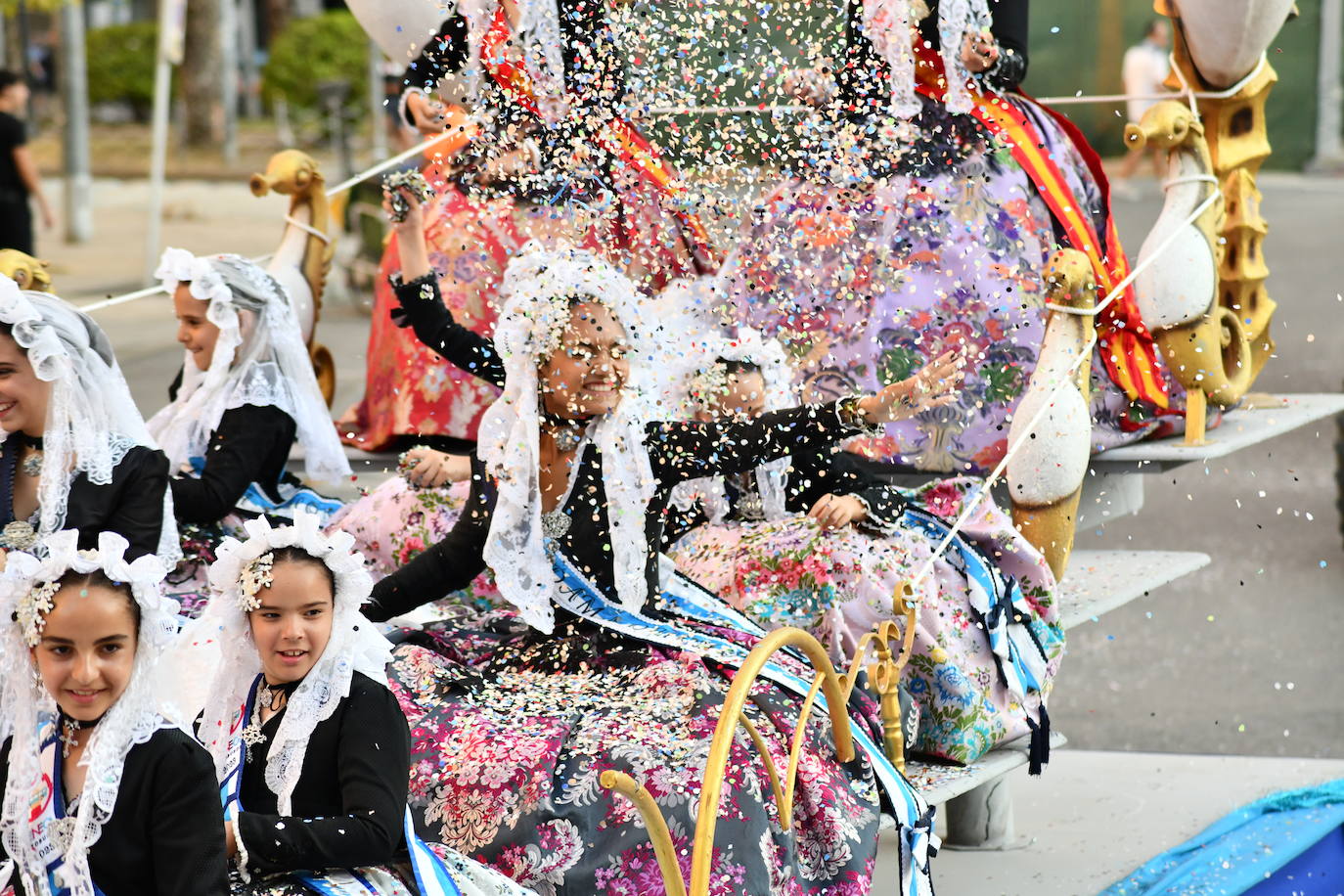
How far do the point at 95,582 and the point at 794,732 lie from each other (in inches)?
52.8

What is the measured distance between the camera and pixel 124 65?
2233cm

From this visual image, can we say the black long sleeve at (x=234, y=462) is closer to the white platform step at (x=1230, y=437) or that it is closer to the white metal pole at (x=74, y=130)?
the white platform step at (x=1230, y=437)

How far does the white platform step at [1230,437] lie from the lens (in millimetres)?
5176

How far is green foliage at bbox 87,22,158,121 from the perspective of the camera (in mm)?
22281

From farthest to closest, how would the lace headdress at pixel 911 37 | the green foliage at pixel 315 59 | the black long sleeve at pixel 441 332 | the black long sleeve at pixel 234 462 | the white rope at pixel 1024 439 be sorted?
the green foliage at pixel 315 59 < the lace headdress at pixel 911 37 < the black long sleeve at pixel 234 462 < the black long sleeve at pixel 441 332 < the white rope at pixel 1024 439

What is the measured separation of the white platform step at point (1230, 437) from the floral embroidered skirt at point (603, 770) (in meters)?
1.66

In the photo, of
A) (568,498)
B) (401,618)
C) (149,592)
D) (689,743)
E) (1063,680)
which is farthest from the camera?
(1063,680)

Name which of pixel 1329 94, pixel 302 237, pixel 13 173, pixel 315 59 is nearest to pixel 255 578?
pixel 302 237

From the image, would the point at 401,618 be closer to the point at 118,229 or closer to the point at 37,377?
the point at 37,377

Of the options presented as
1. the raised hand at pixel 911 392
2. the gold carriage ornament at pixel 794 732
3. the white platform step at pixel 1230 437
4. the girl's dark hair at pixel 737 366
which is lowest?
the gold carriage ornament at pixel 794 732

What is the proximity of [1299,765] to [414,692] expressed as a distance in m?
2.79

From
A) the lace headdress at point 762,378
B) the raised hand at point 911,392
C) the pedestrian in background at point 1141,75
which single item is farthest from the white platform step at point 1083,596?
the pedestrian in background at point 1141,75

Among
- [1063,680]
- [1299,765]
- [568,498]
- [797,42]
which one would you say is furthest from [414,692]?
[1063,680]

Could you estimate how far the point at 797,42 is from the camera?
15.3ft
